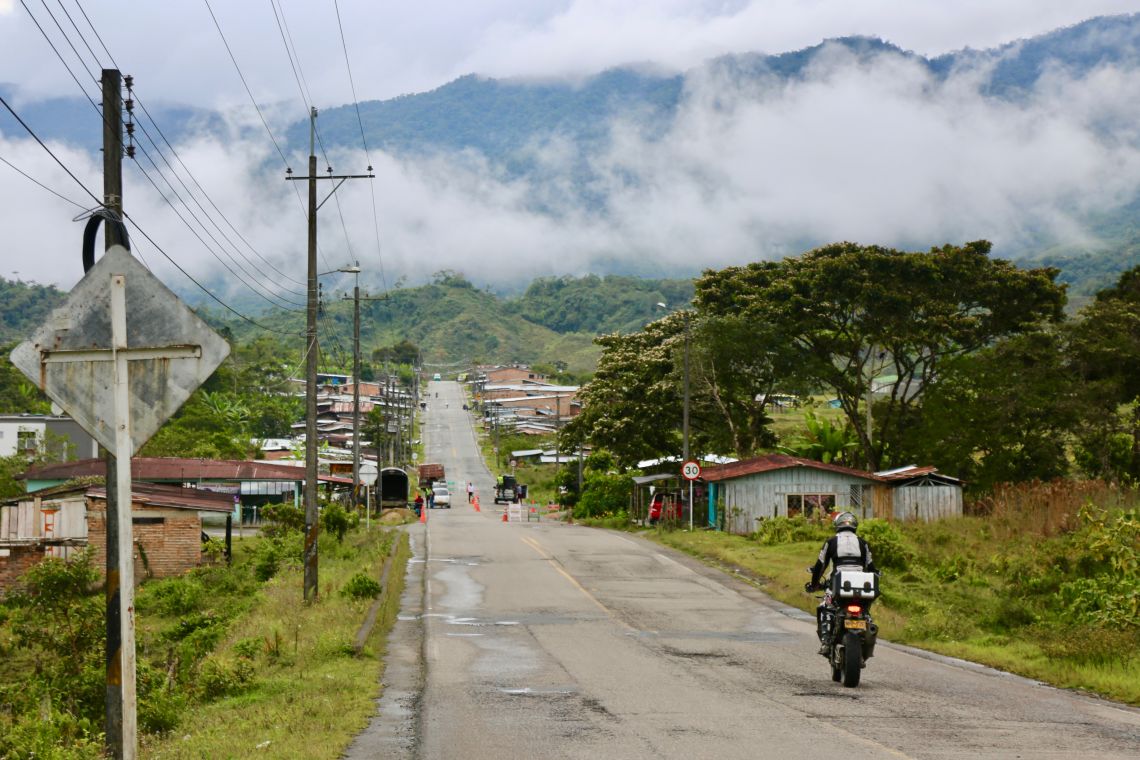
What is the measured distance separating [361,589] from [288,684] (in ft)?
30.4

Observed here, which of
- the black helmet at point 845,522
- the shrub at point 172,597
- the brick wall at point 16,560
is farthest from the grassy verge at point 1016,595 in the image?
the brick wall at point 16,560

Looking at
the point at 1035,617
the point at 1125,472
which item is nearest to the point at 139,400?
the point at 1035,617

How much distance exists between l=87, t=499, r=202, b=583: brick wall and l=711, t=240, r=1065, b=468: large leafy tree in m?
26.8

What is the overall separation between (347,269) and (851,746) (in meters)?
23.8

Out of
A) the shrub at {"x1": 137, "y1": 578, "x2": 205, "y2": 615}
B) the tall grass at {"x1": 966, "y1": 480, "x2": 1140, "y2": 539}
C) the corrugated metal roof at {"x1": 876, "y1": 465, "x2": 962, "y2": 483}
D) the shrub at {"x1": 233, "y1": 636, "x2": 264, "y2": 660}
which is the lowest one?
the shrub at {"x1": 137, "y1": 578, "x2": 205, "y2": 615}

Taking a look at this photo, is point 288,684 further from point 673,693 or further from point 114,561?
point 114,561

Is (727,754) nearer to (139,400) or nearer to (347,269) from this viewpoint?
(139,400)

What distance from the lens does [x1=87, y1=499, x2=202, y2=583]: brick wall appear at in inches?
1299

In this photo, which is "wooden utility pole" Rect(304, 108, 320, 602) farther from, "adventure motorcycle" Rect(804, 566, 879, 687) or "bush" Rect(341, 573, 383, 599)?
"adventure motorcycle" Rect(804, 566, 879, 687)

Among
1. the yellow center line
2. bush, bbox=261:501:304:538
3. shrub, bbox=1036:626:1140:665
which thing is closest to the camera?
shrub, bbox=1036:626:1140:665

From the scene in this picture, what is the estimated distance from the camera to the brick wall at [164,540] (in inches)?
1299

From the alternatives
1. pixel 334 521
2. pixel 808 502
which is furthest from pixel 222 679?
pixel 808 502

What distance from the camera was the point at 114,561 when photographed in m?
8.73

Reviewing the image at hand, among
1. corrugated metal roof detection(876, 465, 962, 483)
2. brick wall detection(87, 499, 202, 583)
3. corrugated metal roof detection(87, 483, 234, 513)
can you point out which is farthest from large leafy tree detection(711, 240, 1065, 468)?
brick wall detection(87, 499, 202, 583)
